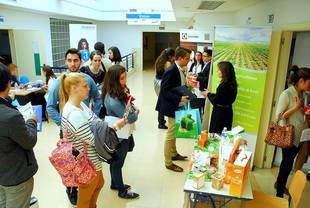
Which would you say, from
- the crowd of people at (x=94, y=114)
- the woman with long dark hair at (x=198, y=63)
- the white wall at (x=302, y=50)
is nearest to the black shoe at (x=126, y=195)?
the crowd of people at (x=94, y=114)

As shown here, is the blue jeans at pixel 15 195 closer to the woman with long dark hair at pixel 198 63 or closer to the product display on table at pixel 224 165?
the product display on table at pixel 224 165

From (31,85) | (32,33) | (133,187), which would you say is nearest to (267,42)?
(133,187)

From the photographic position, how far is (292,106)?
2732 mm

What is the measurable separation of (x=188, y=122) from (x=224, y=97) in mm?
541

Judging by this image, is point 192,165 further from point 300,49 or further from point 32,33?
point 32,33

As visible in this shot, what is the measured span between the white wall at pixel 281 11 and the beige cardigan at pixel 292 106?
2.61 feet

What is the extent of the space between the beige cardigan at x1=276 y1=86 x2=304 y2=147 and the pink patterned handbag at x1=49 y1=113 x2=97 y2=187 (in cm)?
203

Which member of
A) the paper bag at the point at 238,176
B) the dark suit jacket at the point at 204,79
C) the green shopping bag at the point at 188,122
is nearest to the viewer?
the paper bag at the point at 238,176

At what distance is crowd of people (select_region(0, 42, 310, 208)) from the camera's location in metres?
1.69

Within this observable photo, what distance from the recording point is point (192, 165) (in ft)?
7.11

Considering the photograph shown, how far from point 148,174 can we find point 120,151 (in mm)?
884

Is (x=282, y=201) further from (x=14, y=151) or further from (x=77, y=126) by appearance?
(x=14, y=151)

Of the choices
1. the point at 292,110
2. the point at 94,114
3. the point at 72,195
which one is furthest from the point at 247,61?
the point at 72,195

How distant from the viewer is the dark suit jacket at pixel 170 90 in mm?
3111
